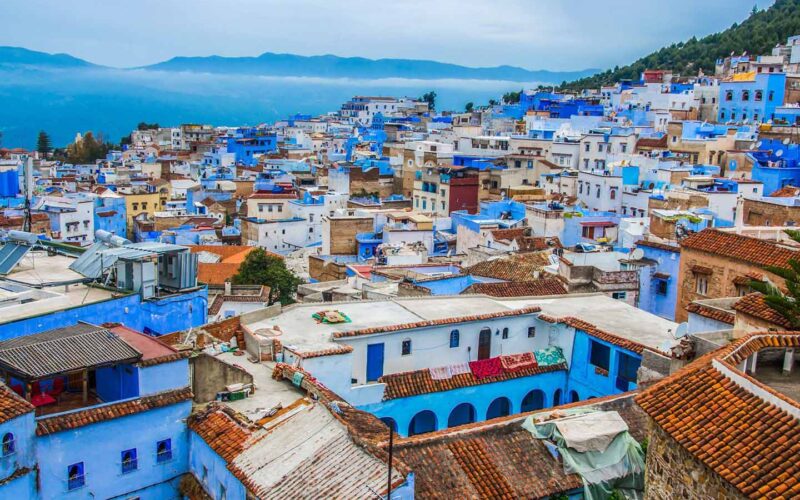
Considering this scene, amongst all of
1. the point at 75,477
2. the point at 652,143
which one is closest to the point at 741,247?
the point at 75,477

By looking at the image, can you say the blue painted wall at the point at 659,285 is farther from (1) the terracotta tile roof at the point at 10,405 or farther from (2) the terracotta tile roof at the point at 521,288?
(1) the terracotta tile roof at the point at 10,405

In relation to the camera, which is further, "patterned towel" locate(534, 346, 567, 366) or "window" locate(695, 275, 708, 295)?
"window" locate(695, 275, 708, 295)

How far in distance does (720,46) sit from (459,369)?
96452mm

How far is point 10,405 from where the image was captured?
37.0ft

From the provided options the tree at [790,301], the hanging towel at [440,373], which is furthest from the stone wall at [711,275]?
the hanging towel at [440,373]

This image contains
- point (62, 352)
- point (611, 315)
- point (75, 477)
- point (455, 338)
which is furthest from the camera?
point (611, 315)

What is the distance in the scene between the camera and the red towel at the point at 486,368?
18.0 metres

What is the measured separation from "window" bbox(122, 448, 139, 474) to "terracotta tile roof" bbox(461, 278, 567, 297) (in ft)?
40.9

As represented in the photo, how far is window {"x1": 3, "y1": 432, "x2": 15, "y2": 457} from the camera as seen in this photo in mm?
11148

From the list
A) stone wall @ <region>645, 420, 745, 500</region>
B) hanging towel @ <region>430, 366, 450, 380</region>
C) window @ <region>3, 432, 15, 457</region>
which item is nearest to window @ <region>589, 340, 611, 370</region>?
hanging towel @ <region>430, 366, 450, 380</region>

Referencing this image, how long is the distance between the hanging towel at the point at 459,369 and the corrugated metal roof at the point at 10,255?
10.7m

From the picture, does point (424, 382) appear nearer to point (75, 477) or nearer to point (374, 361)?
point (374, 361)

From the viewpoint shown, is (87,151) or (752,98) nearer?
(752,98)

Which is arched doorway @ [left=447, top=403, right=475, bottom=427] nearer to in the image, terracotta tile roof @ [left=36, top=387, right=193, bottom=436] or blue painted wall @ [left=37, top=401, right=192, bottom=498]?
blue painted wall @ [left=37, top=401, right=192, bottom=498]
